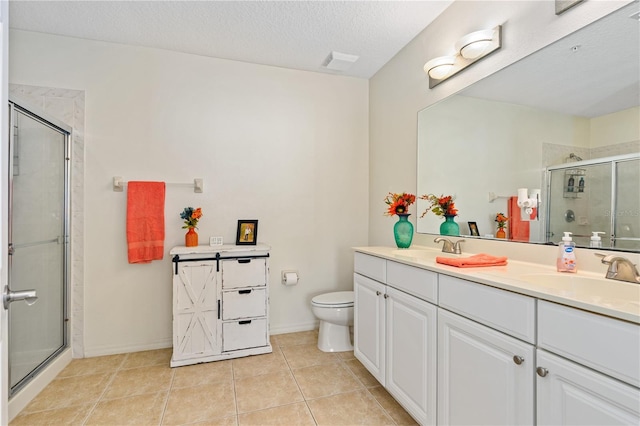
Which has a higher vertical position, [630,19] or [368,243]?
[630,19]

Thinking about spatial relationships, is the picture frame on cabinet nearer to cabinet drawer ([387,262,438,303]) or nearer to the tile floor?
the tile floor

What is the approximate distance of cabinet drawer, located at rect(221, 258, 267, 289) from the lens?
252 cm

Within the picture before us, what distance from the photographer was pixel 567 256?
1.36 metres

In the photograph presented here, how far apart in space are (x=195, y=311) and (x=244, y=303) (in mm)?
372

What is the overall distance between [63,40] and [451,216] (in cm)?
332

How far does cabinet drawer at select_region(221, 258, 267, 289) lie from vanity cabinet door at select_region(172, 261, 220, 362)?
0.30 ft

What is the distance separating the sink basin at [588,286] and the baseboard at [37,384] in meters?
2.74

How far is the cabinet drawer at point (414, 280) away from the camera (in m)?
1.51

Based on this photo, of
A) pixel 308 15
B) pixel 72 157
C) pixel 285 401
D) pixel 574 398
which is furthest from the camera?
pixel 72 157

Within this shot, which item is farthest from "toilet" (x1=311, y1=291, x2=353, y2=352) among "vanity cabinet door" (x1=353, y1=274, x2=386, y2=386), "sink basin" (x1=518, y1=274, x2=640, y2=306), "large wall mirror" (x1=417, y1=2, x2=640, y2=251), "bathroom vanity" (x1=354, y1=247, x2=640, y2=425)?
"sink basin" (x1=518, y1=274, x2=640, y2=306)

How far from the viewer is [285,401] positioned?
1.93 m

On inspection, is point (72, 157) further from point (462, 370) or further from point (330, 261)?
point (462, 370)

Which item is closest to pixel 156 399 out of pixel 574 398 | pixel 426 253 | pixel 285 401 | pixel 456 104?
pixel 285 401

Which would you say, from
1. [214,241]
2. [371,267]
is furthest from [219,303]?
[371,267]
